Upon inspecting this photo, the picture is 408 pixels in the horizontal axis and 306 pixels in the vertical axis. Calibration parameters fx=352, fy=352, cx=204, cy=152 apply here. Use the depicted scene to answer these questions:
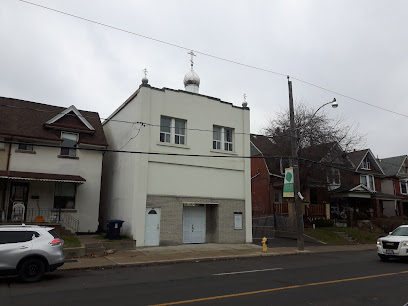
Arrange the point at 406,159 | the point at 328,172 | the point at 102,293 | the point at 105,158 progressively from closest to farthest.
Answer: the point at 102,293, the point at 105,158, the point at 328,172, the point at 406,159

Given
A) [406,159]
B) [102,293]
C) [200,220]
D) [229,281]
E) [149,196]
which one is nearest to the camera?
[102,293]

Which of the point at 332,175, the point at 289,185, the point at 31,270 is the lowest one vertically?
the point at 31,270

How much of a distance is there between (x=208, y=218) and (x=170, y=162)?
172 inches

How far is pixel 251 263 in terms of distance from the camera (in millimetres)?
14320

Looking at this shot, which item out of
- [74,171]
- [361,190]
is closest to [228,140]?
[74,171]

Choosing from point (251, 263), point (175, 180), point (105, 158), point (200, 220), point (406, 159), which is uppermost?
point (406, 159)

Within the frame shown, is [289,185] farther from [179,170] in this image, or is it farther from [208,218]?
[179,170]

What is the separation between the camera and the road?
7.54m

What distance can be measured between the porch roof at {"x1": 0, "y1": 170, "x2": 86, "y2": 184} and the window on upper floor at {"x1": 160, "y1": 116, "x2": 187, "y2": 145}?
5.26 meters

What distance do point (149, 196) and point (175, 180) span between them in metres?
1.84

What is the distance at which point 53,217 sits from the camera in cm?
1992

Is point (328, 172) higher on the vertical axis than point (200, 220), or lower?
higher

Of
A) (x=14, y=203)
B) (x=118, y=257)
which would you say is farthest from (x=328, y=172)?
(x=14, y=203)

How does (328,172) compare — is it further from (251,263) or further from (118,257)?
(118,257)
